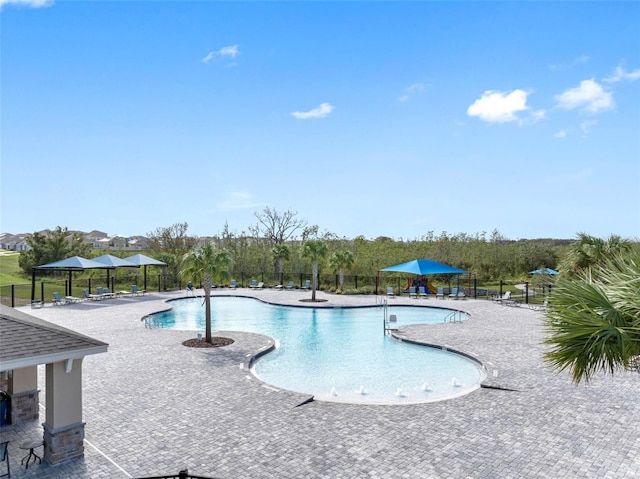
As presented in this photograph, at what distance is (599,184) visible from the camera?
1546cm

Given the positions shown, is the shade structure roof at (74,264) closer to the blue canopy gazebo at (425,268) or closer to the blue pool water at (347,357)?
the blue pool water at (347,357)

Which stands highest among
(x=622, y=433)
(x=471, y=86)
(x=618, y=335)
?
(x=471, y=86)

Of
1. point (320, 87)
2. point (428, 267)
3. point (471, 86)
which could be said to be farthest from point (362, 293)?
point (471, 86)

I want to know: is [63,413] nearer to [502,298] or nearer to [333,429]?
[333,429]

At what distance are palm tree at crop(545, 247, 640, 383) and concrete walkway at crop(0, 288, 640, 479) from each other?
2.23 metres

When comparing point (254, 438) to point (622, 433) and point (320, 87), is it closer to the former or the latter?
point (622, 433)

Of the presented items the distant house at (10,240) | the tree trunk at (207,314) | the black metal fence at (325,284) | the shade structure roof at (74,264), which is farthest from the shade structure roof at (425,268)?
the distant house at (10,240)

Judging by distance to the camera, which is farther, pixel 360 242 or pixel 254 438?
pixel 360 242

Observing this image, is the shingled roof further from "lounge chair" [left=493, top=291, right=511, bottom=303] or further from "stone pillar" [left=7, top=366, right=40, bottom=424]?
"lounge chair" [left=493, top=291, right=511, bottom=303]

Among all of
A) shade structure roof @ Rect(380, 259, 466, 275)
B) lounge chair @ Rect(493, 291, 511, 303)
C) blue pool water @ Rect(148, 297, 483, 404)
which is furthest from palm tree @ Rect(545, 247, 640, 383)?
lounge chair @ Rect(493, 291, 511, 303)

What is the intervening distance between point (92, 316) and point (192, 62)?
39.0 ft

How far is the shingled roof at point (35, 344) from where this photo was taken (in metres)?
5.43

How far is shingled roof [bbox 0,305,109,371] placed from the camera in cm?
543

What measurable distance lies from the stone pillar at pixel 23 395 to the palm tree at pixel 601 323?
8.07 meters
